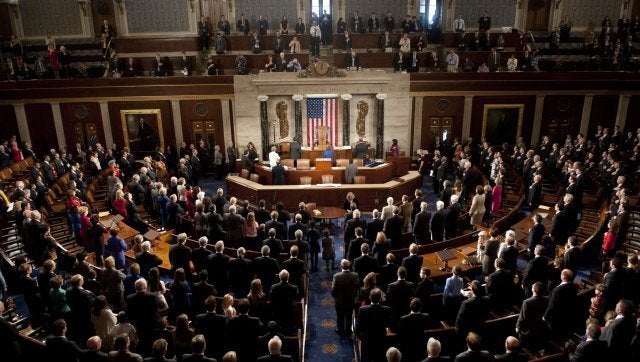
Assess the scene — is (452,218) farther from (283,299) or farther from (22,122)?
(22,122)

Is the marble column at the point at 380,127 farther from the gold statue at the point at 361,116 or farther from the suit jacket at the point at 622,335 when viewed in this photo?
the suit jacket at the point at 622,335

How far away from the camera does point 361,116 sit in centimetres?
1833

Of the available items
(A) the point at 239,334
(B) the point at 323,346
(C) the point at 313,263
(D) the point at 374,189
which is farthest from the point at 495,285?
(D) the point at 374,189

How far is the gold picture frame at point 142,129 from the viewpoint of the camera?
18.5 m

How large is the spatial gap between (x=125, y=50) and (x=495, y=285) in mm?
18296

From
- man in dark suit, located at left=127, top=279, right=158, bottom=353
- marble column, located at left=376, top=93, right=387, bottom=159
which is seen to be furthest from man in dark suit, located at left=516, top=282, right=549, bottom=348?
marble column, located at left=376, top=93, right=387, bottom=159

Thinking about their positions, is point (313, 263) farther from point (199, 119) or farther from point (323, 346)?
point (199, 119)

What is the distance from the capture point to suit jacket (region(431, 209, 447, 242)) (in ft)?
32.3

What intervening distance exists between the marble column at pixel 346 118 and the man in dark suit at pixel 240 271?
11.2 m

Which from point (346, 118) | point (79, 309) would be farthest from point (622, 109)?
point (79, 309)

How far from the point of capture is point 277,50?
18.8 m

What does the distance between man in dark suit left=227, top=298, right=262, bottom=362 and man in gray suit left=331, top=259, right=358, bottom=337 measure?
173 centimetres

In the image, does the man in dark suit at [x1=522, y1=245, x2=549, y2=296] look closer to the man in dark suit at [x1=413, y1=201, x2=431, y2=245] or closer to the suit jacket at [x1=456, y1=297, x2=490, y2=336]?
the suit jacket at [x1=456, y1=297, x2=490, y2=336]

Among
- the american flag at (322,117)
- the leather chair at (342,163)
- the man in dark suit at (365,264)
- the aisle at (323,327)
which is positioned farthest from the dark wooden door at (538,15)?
the man in dark suit at (365,264)
